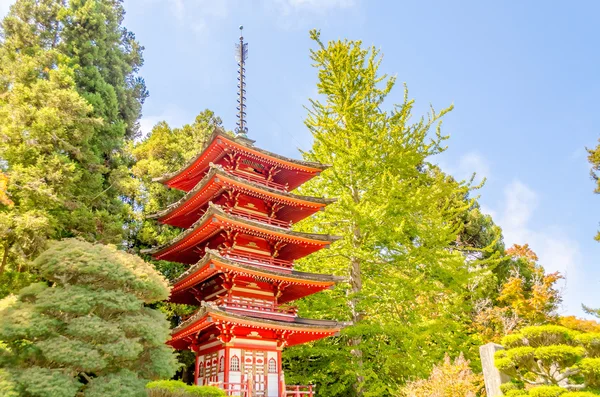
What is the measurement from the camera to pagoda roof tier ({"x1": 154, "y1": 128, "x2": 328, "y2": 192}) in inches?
619

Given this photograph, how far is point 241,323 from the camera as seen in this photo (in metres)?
12.6

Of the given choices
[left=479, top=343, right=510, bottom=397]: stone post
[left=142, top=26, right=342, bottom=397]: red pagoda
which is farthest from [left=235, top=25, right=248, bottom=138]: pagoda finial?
[left=479, top=343, right=510, bottom=397]: stone post

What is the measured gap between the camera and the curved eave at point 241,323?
40.3ft

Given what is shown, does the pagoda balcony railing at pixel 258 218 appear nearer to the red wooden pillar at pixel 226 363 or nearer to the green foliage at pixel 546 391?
the red wooden pillar at pixel 226 363

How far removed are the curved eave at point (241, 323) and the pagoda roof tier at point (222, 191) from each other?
4.43 meters

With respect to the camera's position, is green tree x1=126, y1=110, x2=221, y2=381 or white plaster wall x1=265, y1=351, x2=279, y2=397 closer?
white plaster wall x1=265, y1=351, x2=279, y2=397

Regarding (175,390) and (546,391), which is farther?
(175,390)

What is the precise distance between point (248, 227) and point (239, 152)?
Result: 3358mm

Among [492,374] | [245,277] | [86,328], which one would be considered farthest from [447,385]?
[86,328]

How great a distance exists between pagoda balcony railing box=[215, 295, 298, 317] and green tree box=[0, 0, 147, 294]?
5.71 m

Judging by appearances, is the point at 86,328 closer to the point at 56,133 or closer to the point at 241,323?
the point at 241,323

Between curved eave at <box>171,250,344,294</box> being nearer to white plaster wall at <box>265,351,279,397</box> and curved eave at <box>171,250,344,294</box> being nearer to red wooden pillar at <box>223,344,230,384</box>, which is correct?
red wooden pillar at <box>223,344,230,384</box>

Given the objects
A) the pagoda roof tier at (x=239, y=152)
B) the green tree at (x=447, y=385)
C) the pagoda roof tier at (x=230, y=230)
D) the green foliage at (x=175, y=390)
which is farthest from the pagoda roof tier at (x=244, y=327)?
the pagoda roof tier at (x=239, y=152)

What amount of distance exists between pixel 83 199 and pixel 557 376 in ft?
54.3
